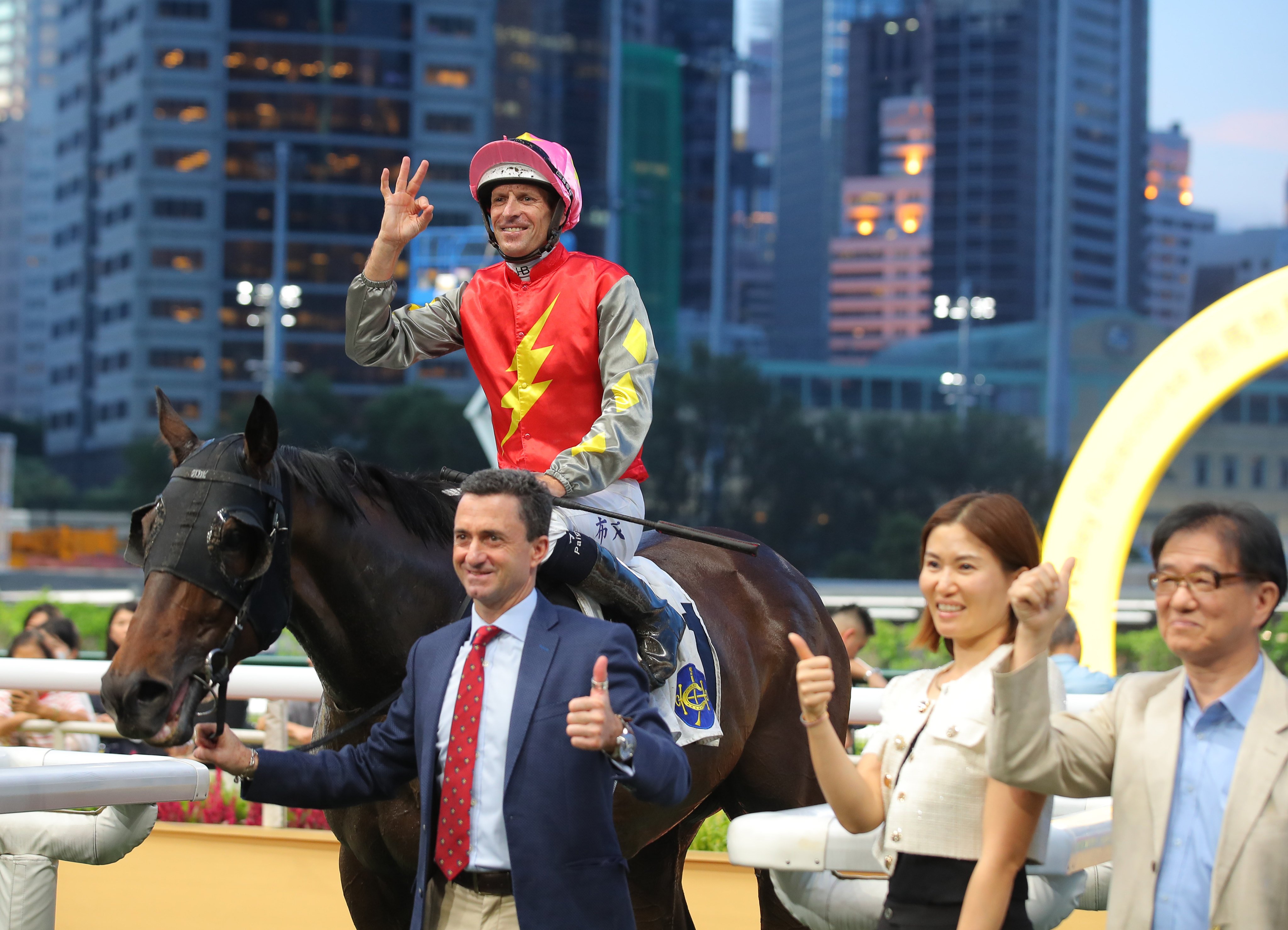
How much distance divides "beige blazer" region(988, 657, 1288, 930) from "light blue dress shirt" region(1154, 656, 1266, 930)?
1 centimetres

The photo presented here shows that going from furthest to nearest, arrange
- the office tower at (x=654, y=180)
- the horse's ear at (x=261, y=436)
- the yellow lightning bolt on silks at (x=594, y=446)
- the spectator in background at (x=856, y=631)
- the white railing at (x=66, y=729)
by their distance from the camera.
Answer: the office tower at (x=654, y=180) → the spectator in background at (x=856, y=631) → the white railing at (x=66, y=729) → the yellow lightning bolt on silks at (x=594, y=446) → the horse's ear at (x=261, y=436)

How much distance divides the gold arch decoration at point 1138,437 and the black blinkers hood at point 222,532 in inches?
221

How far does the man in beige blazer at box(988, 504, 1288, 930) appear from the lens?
1860mm

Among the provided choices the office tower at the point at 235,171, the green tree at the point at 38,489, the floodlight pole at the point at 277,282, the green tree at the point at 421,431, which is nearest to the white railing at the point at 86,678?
the green tree at the point at 421,431

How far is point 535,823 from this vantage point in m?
2.19

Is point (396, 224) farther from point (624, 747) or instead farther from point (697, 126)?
point (697, 126)

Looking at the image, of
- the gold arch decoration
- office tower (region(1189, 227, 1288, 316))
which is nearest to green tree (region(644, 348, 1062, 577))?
office tower (region(1189, 227, 1288, 316))

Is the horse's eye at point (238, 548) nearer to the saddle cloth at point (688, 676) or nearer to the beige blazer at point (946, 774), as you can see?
the saddle cloth at point (688, 676)

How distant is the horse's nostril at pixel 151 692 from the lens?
8.11 feet

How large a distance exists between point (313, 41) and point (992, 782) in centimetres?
6605

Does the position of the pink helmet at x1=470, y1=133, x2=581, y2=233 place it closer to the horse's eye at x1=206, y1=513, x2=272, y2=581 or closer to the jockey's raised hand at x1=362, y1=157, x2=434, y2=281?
the jockey's raised hand at x1=362, y1=157, x2=434, y2=281

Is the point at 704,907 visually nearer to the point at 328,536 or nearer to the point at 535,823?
the point at 328,536

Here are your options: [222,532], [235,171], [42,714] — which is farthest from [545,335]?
[235,171]

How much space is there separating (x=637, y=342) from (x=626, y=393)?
154mm
